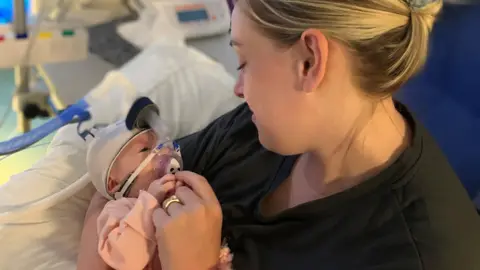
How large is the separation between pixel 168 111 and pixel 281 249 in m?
0.68

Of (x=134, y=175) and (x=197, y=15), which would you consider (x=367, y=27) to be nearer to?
(x=134, y=175)

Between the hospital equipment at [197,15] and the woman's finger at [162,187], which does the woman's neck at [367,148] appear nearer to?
the woman's finger at [162,187]

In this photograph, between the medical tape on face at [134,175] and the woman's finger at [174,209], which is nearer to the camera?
the woman's finger at [174,209]

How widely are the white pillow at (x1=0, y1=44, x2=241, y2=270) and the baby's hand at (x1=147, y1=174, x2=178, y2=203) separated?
1.00 feet

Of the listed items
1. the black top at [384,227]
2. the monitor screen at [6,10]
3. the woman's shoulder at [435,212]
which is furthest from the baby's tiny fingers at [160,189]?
the monitor screen at [6,10]

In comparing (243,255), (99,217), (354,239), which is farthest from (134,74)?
(354,239)

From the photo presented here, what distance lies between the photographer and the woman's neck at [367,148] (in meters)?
0.91

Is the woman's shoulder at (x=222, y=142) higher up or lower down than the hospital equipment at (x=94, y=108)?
higher up

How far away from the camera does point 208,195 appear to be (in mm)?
980

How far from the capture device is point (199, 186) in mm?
988

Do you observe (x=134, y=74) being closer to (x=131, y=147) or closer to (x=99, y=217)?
(x=131, y=147)

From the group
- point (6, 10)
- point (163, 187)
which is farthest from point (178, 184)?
point (6, 10)

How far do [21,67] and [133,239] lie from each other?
987mm

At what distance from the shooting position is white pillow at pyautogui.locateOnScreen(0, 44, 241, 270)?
48.2 inches
